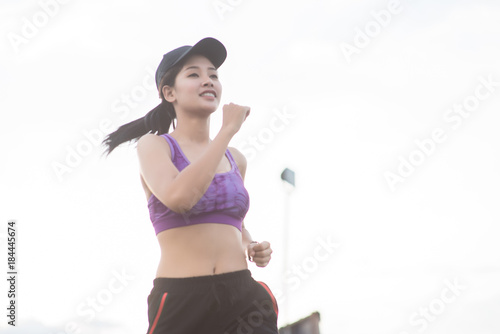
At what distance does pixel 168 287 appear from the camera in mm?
3449

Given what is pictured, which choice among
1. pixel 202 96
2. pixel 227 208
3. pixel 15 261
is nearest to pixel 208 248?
pixel 227 208

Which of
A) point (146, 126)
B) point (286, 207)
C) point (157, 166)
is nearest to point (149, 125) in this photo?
point (146, 126)

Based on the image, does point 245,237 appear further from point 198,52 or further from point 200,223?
point 198,52

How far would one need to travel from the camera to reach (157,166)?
348cm

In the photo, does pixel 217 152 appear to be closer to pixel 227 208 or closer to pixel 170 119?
pixel 227 208

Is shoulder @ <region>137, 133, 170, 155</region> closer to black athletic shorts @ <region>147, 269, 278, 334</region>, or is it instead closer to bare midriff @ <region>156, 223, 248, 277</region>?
bare midriff @ <region>156, 223, 248, 277</region>

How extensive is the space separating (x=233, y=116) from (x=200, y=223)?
59 cm

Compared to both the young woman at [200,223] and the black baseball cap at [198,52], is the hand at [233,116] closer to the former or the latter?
the young woman at [200,223]

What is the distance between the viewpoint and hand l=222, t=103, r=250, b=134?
340 cm

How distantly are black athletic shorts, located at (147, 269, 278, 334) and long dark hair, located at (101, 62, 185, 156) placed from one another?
1.04 m

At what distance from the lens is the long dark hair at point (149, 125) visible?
4.07m

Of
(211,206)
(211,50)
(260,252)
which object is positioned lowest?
(260,252)

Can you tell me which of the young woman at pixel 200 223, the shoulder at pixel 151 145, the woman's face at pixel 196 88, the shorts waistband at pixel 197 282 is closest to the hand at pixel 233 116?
the young woman at pixel 200 223

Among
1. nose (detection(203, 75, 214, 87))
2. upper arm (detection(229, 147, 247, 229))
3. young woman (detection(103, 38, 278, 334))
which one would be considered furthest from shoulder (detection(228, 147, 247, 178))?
nose (detection(203, 75, 214, 87))
